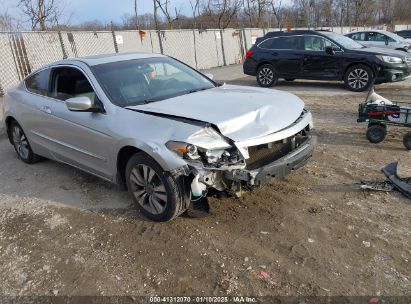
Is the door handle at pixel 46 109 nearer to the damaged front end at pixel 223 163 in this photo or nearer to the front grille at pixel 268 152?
the damaged front end at pixel 223 163

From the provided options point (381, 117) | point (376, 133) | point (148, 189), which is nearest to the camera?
point (148, 189)

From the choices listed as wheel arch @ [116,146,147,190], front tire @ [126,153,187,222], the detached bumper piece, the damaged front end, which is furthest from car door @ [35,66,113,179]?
the detached bumper piece

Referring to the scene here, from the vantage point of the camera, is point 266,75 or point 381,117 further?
point 266,75

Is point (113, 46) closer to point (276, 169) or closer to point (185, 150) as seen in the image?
point (185, 150)

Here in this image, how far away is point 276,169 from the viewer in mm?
3664

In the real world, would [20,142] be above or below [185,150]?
below

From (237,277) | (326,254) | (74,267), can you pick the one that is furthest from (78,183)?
(326,254)

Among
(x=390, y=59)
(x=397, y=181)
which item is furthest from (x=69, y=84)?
(x=390, y=59)

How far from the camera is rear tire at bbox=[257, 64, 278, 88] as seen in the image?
40.3 ft

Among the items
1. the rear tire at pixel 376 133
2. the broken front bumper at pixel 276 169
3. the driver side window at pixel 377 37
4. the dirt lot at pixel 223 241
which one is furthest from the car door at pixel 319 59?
the driver side window at pixel 377 37

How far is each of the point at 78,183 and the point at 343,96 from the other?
750 cm

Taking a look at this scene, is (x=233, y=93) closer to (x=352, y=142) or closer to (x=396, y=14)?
(x=352, y=142)

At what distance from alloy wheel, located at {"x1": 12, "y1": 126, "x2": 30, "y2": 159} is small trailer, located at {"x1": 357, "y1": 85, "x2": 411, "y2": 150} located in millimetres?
5224

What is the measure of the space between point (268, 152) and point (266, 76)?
8.98 meters
